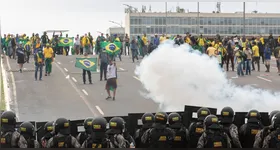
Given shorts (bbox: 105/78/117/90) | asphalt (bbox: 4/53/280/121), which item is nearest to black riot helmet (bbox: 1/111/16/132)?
asphalt (bbox: 4/53/280/121)

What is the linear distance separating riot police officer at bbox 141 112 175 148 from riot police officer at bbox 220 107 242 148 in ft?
3.64

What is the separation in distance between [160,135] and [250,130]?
6.07 ft

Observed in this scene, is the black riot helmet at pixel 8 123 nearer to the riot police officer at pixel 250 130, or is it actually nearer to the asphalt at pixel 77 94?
the riot police officer at pixel 250 130

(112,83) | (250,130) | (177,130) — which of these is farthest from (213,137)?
(112,83)

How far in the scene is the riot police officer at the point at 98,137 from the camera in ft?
24.8

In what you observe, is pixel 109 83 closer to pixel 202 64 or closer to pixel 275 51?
pixel 202 64

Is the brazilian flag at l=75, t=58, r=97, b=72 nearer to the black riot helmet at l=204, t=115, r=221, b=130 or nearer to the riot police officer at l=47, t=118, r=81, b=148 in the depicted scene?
the riot police officer at l=47, t=118, r=81, b=148

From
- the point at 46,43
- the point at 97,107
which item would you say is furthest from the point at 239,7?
the point at 46,43

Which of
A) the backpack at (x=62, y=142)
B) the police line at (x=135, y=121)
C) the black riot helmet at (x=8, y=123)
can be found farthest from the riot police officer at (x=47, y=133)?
the backpack at (x=62, y=142)

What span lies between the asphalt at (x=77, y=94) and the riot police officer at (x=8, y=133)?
8.17 metres

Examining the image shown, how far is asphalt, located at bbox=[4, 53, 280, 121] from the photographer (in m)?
18.1

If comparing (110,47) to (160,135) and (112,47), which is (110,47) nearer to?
(112,47)

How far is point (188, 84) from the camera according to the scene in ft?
60.9

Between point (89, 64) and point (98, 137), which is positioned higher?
point (89, 64)
